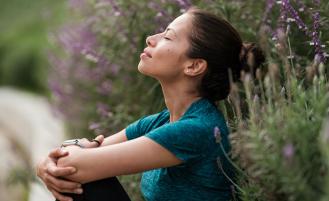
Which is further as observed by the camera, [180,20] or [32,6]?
[32,6]

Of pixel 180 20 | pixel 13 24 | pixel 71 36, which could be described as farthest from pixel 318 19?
pixel 13 24

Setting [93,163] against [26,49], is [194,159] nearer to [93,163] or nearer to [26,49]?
[93,163]

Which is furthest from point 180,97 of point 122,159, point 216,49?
point 122,159

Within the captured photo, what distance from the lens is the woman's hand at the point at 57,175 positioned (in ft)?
8.80

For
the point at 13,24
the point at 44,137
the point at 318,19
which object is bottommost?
the point at 13,24

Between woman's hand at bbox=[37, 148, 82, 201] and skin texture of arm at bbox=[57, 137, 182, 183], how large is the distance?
0.07 metres

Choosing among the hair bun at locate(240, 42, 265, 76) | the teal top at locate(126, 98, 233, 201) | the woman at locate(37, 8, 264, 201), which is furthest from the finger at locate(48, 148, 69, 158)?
the hair bun at locate(240, 42, 265, 76)

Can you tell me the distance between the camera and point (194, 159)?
2588mm

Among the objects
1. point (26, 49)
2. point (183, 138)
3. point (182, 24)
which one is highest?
point (182, 24)

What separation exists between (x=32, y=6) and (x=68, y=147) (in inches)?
462

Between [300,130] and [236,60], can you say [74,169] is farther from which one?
[300,130]

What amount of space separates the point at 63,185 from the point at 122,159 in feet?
1.10

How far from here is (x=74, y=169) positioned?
2639 millimetres

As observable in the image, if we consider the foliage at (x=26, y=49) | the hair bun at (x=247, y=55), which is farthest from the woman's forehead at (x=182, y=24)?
the foliage at (x=26, y=49)
